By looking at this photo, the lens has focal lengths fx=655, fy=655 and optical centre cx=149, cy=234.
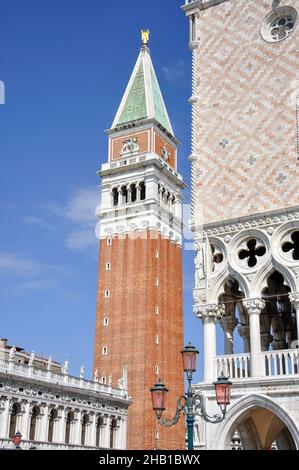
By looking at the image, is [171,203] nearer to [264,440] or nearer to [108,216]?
[108,216]

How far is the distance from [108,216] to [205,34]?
45891mm

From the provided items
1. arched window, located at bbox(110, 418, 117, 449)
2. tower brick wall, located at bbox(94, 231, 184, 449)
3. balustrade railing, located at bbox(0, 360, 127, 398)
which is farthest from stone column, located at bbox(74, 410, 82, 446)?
tower brick wall, located at bbox(94, 231, 184, 449)

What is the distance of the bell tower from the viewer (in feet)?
188

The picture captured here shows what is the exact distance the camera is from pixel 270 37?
17891 mm

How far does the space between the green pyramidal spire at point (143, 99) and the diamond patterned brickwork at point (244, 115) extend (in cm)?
4739

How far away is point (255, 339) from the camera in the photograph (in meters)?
16.2

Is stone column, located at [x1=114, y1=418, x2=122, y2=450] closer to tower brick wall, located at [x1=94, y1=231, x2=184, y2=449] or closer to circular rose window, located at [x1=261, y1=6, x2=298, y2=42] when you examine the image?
tower brick wall, located at [x1=94, y1=231, x2=184, y2=449]

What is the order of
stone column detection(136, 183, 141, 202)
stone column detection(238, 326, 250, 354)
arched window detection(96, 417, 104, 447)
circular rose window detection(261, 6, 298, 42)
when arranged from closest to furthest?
circular rose window detection(261, 6, 298, 42) < stone column detection(238, 326, 250, 354) < arched window detection(96, 417, 104, 447) < stone column detection(136, 183, 141, 202)

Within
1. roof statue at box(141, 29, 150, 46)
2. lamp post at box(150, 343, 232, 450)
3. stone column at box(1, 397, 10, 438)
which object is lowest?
lamp post at box(150, 343, 232, 450)

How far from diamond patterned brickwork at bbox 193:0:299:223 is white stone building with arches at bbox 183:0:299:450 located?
0.09 ft

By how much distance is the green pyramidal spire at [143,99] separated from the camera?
220ft

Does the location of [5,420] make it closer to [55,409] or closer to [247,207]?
[55,409]

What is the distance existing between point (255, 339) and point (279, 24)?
8.54 m
